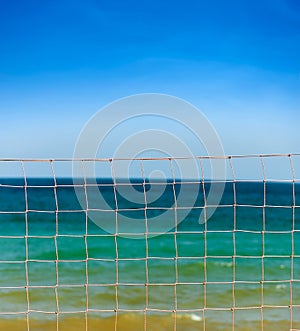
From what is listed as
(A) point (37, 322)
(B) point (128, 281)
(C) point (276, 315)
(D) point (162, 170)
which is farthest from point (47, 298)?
(D) point (162, 170)

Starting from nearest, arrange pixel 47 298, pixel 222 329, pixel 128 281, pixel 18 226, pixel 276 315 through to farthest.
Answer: pixel 222 329 → pixel 276 315 → pixel 47 298 → pixel 128 281 → pixel 18 226

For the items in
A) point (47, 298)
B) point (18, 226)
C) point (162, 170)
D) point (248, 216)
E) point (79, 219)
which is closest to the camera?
point (162, 170)

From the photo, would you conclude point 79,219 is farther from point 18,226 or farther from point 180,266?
point 180,266

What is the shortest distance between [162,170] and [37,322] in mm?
2957

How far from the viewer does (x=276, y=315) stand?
596 cm

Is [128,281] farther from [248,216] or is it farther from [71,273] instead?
[248,216]

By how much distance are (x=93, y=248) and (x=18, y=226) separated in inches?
257

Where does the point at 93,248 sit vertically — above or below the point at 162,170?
below

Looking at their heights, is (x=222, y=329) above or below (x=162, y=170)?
below

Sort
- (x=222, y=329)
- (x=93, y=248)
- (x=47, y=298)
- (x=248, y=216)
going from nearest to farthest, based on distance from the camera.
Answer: (x=222, y=329) < (x=47, y=298) < (x=93, y=248) < (x=248, y=216)

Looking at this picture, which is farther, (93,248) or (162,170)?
(93,248)

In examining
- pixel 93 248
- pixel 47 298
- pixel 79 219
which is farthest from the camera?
pixel 79 219

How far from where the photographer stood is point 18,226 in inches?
685

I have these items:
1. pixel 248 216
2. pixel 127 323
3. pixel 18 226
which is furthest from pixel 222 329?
pixel 248 216
